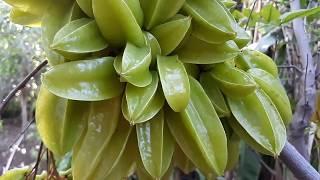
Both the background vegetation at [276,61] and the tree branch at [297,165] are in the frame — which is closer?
the tree branch at [297,165]

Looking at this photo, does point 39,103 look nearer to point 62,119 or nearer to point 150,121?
point 62,119

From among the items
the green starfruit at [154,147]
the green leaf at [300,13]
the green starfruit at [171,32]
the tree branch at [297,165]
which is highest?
the green starfruit at [171,32]

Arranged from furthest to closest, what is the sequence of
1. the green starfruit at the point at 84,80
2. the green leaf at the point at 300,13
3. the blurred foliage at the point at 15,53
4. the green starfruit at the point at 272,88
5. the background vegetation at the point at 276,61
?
the blurred foliage at the point at 15,53
the background vegetation at the point at 276,61
the green leaf at the point at 300,13
the green starfruit at the point at 272,88
the green starfruit at the point at 84,80

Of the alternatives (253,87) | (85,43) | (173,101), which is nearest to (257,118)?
(253,87)

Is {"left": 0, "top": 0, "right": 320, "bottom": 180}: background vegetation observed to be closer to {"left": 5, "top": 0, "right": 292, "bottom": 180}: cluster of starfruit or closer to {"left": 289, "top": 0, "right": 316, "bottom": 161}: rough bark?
{"left": 289, "top": 0, "right": 316, "bottom": 161}: rough bark

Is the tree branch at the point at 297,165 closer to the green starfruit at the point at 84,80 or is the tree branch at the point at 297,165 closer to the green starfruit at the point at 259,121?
the green starfruit at the point at 259,121

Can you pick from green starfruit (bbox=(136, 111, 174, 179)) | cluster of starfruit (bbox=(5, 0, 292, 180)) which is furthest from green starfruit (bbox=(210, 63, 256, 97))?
green starfruit (bbox=(136, 111, 174, 179))

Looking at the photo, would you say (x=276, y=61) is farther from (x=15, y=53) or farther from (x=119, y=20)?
(x=15, y=53)

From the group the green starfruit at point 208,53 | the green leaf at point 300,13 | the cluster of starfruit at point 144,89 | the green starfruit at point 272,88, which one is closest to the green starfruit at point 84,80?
the cluster of starfruit at point 144,89
